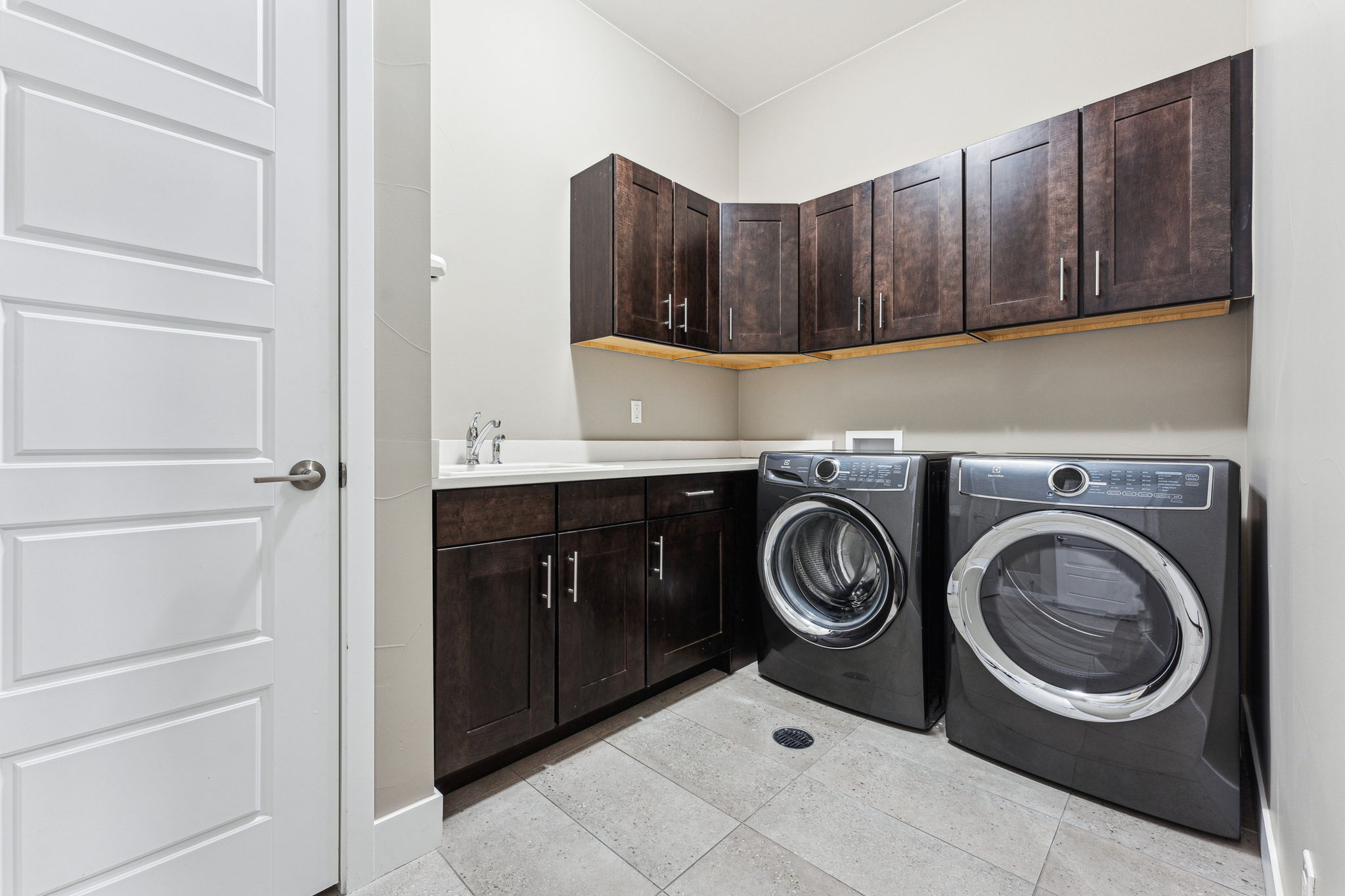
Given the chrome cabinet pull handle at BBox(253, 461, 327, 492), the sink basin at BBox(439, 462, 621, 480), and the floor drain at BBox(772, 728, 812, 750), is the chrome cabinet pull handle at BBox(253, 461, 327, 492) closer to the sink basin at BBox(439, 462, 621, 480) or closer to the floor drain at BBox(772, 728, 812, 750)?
the sink basin at BBox(439, 462, 621, 480)

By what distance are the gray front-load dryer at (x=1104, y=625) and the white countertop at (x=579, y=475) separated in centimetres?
89

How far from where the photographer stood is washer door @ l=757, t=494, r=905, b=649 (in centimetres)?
202

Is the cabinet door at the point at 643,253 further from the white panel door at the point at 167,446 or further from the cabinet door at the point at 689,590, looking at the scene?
the white panel door at the point at 167,446

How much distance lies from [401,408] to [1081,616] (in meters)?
1.92

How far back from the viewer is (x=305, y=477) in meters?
1.25

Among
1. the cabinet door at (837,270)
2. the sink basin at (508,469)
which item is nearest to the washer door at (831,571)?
the sink basin at (508,469)

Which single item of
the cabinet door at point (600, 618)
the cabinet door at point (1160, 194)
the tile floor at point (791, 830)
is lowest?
the tile floor at point (791, 830)

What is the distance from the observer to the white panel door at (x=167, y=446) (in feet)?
3.24

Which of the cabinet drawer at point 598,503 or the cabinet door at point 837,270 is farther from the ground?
the cabinet door at point 837,270

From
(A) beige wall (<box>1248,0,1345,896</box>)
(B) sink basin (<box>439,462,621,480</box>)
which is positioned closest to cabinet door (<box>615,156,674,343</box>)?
(B) sink basin (<box>439,462,621,480</box>)

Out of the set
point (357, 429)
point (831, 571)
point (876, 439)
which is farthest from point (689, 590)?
point (357, 429)

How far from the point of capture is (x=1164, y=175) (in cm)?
179

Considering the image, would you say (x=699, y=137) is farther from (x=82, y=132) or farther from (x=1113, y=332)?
(x=82, y=132)

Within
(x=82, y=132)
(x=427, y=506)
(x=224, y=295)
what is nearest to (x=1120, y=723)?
Result: (x=427, y=506)
